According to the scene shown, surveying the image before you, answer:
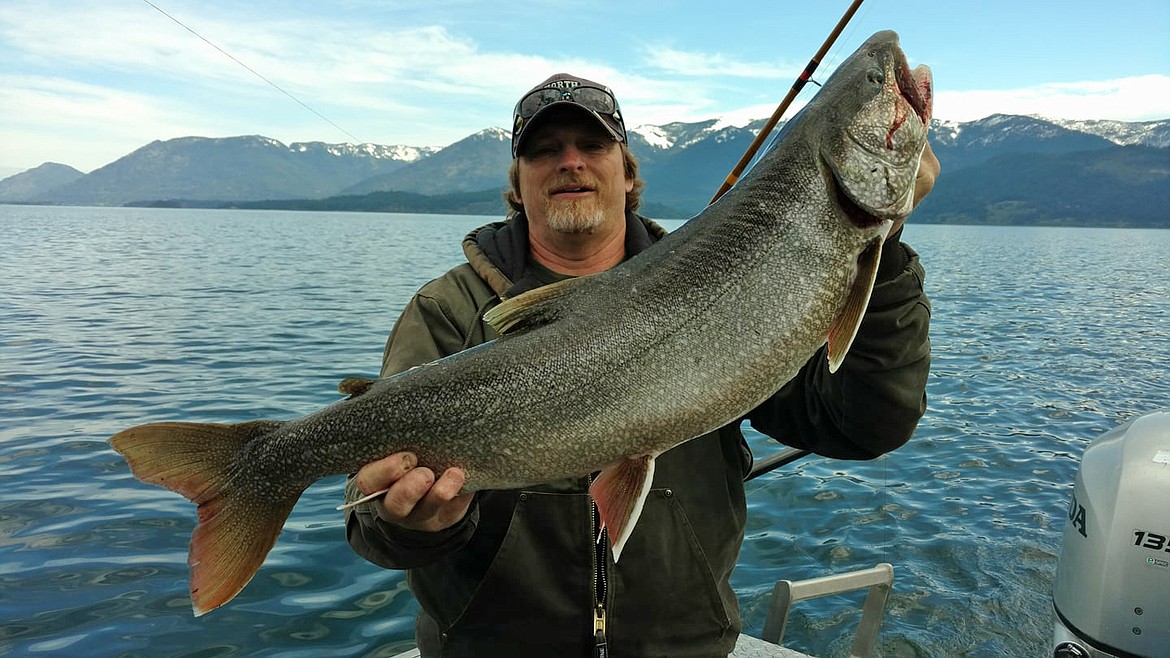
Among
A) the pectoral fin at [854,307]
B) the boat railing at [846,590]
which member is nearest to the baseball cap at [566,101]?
the pectoral fin at [854,307]

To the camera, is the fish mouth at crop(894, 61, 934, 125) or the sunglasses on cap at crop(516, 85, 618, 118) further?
the sunglasses on cap at crop(516, 85, 618, 118)

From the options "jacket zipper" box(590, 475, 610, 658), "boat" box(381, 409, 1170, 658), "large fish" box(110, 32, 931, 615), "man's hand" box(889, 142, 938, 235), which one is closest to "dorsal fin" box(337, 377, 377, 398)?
"large fish" box(110, 32, 931, 615)

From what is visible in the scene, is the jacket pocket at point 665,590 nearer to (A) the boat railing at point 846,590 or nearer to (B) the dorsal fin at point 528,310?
(B) the dorsal fin at point 528,310

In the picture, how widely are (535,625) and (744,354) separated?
1.61 meters

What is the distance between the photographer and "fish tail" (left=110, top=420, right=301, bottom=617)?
2.98 meters

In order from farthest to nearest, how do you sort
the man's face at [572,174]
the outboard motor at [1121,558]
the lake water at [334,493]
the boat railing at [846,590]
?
the lake water at [334,493], the boat railing at [846,590], the outboard motor at [1121,558], the man's face at [572,174]

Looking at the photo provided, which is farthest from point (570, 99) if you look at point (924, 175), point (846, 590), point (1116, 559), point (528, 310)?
point (1116, 559)

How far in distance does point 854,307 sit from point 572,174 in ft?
5.97

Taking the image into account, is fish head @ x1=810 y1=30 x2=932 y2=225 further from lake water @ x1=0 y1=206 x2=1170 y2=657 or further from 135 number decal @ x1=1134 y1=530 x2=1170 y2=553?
lake water @ x1=0 y1=206 x2=1170 y2=657

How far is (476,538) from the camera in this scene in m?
3.40

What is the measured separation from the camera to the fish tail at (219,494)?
9.78 feet

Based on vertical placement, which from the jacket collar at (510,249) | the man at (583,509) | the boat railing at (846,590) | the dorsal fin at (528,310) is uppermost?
the jacket collar at (510,249)

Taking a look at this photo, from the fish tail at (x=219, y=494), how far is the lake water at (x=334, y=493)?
418 centimetres

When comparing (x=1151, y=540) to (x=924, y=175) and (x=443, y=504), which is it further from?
(x=443, y=504)
